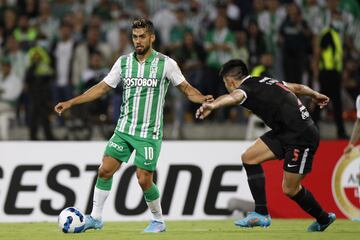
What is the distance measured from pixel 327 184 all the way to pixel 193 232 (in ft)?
11.9

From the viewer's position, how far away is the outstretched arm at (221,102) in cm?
1044

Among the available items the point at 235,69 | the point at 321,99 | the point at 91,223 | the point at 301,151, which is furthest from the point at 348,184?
the point at 91,223

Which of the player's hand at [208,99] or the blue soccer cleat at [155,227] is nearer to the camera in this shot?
the player's hand at [208,99]

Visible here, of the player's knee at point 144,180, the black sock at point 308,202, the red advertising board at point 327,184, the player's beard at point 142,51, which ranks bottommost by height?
the red advertising board at point 327,184

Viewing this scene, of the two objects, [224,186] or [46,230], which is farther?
[224,186]

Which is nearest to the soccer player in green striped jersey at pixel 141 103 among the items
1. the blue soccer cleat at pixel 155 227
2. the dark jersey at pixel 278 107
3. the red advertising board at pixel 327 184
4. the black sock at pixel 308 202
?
the blue soccer cleat at pixel 155 227

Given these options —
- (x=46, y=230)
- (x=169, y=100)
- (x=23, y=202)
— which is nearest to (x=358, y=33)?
(x=169, y=100)

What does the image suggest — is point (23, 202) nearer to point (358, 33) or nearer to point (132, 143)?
point (132, 143)

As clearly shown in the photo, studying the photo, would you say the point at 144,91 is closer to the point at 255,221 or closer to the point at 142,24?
the point at 142,24

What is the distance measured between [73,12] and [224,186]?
27.0 ft

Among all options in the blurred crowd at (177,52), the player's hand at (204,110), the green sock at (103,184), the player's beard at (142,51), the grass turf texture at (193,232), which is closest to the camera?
the player's hand at (204,110)

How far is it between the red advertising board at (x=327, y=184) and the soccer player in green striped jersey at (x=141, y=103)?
144 inches

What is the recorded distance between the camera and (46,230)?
1262cm

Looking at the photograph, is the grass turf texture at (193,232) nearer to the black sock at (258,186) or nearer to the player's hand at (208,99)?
the black sock at (258,186)
